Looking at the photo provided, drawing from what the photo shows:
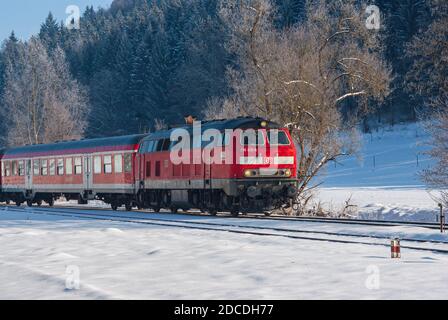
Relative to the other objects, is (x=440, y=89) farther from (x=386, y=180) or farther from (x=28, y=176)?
(x=386, y=180)

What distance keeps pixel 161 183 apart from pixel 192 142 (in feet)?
9.09

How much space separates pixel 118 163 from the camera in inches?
1228

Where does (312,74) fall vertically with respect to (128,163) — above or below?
above

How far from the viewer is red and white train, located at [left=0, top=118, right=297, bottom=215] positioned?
77.1 ft

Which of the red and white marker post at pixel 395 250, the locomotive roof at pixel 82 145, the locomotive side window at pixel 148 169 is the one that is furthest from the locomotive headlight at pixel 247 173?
the red and white marker post at pixel 395 250

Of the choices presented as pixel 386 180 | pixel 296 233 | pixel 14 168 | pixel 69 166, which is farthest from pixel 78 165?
pixel 386 180

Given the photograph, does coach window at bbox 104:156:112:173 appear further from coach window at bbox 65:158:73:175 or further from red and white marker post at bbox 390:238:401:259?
red and white marker post at bbox 390:238:401:259

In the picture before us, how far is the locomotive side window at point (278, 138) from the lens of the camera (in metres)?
24.1

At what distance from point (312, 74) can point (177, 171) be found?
7953 millimetres

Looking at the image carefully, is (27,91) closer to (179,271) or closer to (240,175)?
(240,175)

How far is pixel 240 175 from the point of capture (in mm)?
23188

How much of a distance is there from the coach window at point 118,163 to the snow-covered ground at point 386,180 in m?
9.43

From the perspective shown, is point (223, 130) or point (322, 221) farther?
point (223, 130)

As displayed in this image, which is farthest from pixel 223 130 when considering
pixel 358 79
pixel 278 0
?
pixel 278 0
